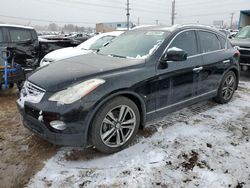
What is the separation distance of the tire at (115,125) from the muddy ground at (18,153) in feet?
2.42

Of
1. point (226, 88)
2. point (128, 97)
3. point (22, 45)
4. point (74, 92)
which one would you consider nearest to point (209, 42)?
point (226, 88)

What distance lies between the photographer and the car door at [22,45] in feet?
23.7

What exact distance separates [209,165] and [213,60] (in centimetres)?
223

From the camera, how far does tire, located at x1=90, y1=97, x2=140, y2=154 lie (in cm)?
284

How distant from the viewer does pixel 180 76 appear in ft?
12.1

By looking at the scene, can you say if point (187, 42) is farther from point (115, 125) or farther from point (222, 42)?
→ point (115, 125)

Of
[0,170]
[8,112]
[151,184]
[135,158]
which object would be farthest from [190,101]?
[8,112]

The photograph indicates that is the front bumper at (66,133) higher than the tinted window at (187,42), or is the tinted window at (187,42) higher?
the tinted window at (187,42)

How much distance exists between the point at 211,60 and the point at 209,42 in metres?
0.37

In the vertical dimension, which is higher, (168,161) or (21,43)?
(21,43)

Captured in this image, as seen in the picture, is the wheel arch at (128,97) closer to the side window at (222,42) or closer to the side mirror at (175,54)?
the side mirror at (175,54)

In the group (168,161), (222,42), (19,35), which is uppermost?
(19,35)

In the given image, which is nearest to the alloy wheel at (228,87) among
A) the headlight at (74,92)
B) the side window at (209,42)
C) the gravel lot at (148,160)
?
the side window at (209,42)

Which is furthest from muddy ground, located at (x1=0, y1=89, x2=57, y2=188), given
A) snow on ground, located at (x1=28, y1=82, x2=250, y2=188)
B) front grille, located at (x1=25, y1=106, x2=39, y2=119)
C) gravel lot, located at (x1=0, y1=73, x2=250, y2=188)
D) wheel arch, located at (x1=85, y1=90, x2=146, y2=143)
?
wheel arch, located at (x1=85, y1=90, x2=146, y2=143)
